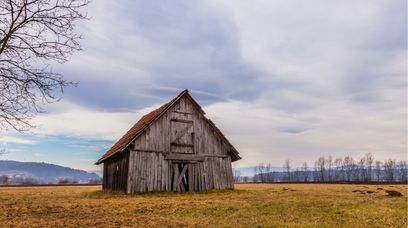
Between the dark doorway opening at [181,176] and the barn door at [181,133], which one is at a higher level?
the barn door at [181,133]

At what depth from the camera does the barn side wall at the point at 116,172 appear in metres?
25.7

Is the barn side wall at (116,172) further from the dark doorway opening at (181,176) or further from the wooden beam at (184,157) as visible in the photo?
the dark doorway opening at (181,176)

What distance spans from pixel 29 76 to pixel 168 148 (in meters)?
16.6

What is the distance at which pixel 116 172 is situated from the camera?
2800 centimetres

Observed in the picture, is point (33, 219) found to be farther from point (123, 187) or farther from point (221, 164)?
point (221, 164)

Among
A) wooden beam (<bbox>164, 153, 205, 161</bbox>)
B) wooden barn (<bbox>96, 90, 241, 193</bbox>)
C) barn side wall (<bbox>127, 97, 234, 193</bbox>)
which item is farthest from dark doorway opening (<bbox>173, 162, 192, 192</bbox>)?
wooden beam (<bbox>164, 153, 205, 161</bbox>)

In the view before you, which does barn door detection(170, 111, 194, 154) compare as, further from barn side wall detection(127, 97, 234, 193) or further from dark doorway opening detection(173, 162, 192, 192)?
dark doorway opening detection(173, 162, 192, 192)

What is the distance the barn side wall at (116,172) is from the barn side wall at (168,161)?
1.05 meters

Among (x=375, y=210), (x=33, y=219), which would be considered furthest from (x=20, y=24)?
(x=375, y=210)

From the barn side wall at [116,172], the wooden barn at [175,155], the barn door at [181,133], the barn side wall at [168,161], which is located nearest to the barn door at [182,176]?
the wooden barn at [175,155]

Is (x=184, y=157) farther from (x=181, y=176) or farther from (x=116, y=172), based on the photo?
(x=116, y=172)

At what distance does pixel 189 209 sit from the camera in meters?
15.0

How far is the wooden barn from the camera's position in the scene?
82.8 ft

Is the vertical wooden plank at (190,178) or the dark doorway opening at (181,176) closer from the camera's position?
the dark doorway opening at (181,176)
